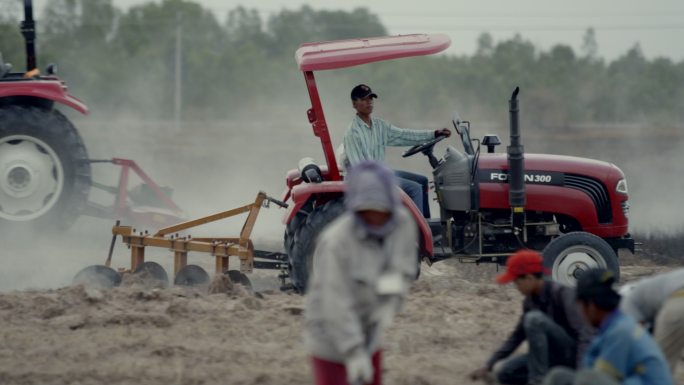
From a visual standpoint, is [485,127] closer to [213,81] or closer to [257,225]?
[213,81]

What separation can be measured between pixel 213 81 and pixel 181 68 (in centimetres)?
102

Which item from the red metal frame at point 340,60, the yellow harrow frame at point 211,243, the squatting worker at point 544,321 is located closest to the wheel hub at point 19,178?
the yellow harrow frame at point 211,243

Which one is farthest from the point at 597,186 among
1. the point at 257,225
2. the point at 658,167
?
the point at 658,167

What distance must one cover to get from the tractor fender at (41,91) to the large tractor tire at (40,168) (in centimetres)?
18

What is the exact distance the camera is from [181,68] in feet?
114

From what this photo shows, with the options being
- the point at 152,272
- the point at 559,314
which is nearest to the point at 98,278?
the point at 152,272

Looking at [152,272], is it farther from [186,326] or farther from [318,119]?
[186,326]

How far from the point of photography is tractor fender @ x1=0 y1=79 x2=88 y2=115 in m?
12.7

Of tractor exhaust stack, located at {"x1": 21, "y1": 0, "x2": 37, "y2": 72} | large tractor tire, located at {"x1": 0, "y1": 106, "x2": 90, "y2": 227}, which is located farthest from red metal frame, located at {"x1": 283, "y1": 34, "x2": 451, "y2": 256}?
tractor exhaust stack, located at {"x1": 21, "y1": 0, "x2": 37, "y2": 72}

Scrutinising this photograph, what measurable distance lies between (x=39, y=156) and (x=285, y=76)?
21.2 metres

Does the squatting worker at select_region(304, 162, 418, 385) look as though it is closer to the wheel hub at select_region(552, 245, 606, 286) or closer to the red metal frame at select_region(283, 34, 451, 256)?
the red metal frame at select_region(283, 34, 451, 256)

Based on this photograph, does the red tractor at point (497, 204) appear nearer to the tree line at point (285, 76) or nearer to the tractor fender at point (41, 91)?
the tractor fender at point (41, 91)

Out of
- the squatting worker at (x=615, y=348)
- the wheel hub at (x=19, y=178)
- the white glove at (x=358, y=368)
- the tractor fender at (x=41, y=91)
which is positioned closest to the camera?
the white glove at (x=358, y=368)

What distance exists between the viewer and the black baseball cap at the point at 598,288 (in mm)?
6039
